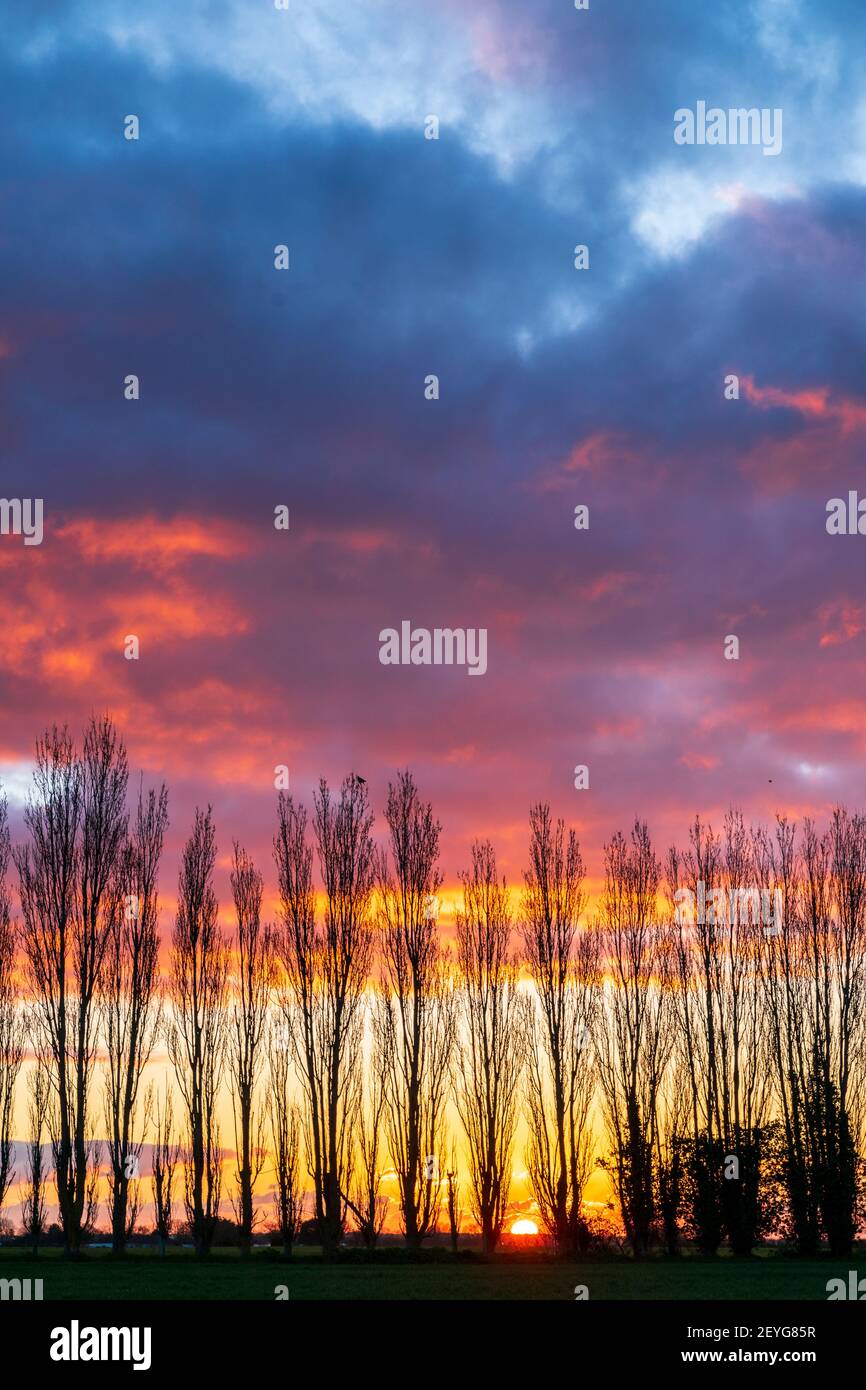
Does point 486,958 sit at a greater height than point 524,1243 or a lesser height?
greater

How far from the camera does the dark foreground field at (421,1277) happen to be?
77.2 feet

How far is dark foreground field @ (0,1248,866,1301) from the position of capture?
2353 cm

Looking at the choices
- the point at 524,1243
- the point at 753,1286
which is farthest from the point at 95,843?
the point at 753,1286

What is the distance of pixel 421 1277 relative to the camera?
2852 centimetres
